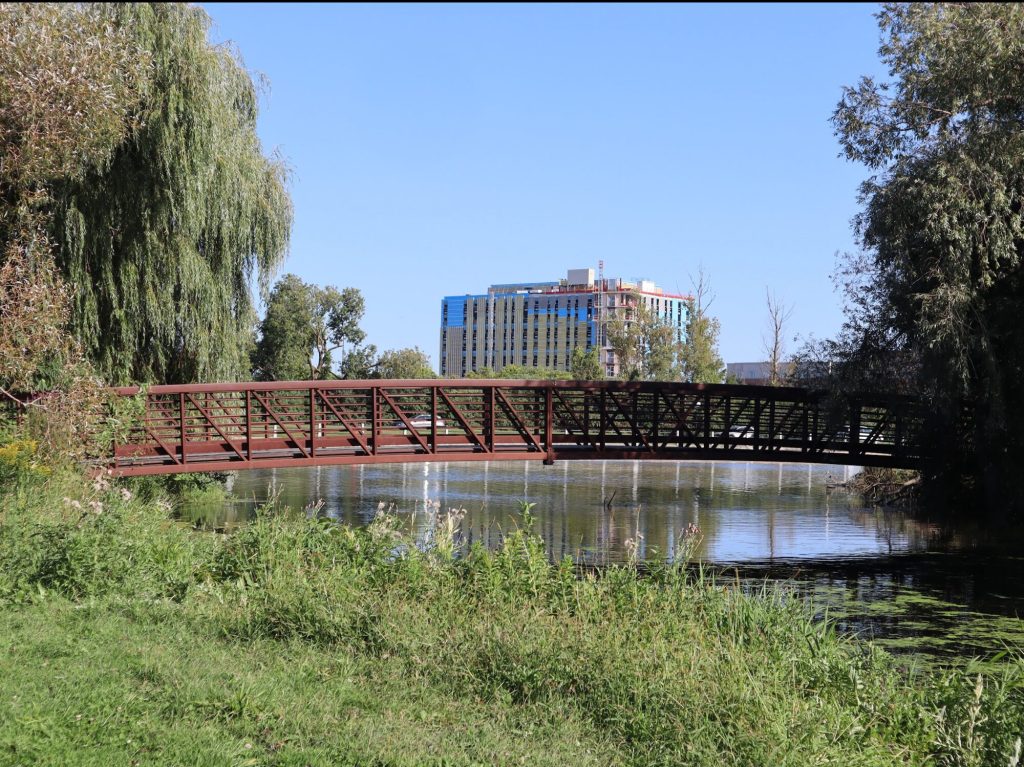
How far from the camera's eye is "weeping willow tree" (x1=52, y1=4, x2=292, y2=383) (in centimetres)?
2030

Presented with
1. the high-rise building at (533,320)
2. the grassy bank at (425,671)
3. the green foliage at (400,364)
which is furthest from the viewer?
the high-rise building at (533,320)

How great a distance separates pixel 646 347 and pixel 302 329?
22.3 metres

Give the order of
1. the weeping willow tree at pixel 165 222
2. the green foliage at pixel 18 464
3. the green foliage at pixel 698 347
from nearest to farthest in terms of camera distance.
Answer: the green foliage at pixel 18 464 < the weeping willow tree at pixel 165 222 < the green foliage at pixel 698 347

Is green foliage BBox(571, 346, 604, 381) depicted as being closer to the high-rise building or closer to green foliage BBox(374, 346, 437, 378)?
green foliage BBox(374, 346, 437, 378)

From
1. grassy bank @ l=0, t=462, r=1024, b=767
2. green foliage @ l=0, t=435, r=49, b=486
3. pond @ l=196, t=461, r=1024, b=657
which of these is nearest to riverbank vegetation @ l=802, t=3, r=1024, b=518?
pond @ l=196, t=461, r=1024, b=657

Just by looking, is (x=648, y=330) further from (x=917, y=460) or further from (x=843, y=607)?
(x=843, y=607)

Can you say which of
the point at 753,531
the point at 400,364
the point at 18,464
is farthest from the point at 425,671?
the point at 400,364

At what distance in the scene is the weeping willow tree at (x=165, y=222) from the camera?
66.6ft

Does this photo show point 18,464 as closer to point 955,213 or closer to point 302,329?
point 955,213

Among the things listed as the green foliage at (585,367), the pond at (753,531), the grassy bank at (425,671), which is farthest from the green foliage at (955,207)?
the green foliage at (585,367)

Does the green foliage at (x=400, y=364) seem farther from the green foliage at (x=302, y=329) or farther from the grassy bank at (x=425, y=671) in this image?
the grassy bank at (x=425, y=671)

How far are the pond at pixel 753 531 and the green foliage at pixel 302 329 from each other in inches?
871

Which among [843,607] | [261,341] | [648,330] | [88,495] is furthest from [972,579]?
[261,341]

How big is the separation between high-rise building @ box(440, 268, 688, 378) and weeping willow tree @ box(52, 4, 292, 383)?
375ft
